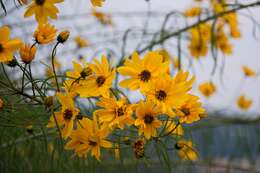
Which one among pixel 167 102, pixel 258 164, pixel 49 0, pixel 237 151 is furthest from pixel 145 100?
pixel 258 164

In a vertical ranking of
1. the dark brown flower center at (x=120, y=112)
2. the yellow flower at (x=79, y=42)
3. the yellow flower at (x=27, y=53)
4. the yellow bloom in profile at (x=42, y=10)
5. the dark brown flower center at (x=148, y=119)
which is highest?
the yellow flower at (x=79, y=42)

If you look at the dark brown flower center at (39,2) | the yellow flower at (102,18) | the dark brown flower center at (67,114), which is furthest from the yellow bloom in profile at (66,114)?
the yellow flower at (102,18)

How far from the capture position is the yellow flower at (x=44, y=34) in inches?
23.0

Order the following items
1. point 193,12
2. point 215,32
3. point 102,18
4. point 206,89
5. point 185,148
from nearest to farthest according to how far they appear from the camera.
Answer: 1. point 185,148
2. point 215,32
3. point 193,12
4. point 102,18
5. point 206,89

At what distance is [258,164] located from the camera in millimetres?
1784

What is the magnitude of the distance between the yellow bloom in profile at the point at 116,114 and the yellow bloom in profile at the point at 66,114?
0.03 metres

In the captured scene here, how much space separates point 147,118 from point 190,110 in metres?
0.07

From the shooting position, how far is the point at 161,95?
0.54m

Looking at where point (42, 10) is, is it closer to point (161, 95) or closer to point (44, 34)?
point (44, 34)

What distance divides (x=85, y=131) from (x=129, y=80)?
91mm

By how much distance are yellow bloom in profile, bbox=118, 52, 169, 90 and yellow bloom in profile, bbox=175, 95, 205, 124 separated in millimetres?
49

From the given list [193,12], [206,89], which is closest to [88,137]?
[193,12]

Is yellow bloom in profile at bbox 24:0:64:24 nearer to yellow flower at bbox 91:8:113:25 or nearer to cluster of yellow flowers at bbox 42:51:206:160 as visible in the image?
cluster of yellow flowers at bbox 42:51:206:160

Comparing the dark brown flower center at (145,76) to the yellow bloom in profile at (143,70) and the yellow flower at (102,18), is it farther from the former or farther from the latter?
the yellow flower at (102,18)
